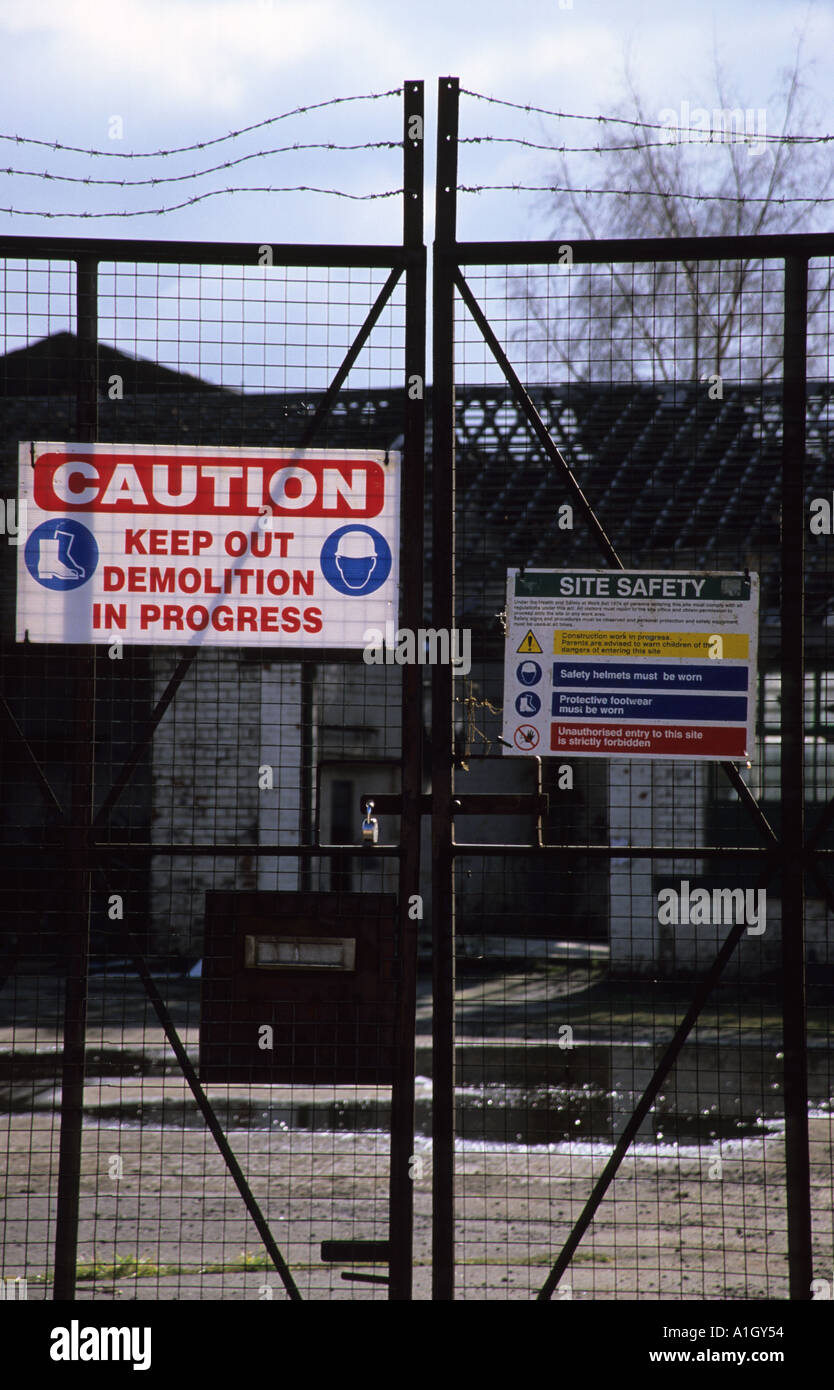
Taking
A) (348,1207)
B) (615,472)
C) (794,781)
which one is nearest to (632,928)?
(348,1207)

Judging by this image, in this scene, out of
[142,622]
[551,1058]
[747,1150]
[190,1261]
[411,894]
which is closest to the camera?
[411,894]

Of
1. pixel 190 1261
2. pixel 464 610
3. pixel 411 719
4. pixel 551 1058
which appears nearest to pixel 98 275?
pixel 411 719

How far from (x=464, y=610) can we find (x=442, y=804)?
11.9 metres

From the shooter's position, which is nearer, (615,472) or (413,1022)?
(413,1022)

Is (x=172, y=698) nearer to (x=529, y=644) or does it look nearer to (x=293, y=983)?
(x=293, y=983)

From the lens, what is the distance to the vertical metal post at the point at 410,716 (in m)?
4.30

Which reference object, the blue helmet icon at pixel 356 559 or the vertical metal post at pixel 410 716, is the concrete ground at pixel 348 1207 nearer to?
the vertical metal post at pixel 410 716

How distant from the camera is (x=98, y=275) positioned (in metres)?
4.55

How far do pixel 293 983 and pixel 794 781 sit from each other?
82.7 inches

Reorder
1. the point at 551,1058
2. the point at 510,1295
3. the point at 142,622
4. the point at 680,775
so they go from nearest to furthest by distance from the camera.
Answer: the point at 142,622 < the point at 510,1295 < the point at 551,1058 < the point at 680,775

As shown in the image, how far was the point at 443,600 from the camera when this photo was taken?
441 centimetres

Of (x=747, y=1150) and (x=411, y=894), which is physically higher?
(x=411, y=894)
